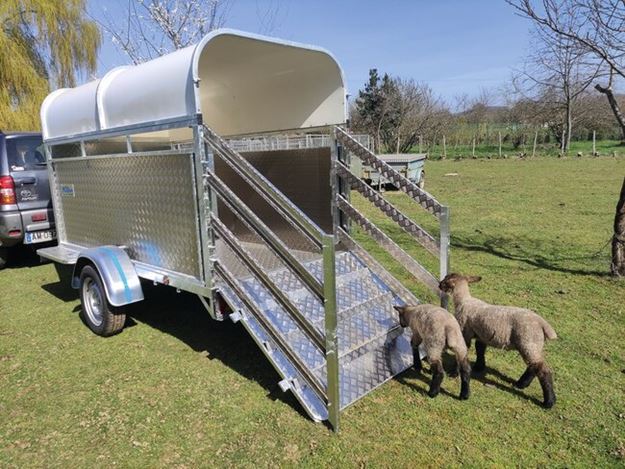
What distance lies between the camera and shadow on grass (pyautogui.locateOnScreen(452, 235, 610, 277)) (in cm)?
627

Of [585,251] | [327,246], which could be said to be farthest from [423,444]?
[585,251]

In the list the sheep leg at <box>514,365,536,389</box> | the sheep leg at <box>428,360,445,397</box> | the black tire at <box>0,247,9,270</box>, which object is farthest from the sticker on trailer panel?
the sheep leg at <box>514,365,536,389</box>

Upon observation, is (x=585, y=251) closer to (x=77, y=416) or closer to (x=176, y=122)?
(x=176, y=122)

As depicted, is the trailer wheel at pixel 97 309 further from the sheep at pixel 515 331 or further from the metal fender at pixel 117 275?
the sheep at pixel 515 331

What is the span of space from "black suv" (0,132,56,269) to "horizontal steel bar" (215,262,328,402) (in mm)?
4442

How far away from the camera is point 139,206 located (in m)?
4.30

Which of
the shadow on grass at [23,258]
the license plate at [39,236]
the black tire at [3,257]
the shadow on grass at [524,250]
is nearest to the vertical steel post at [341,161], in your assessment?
the shadow on grass at [524,250]

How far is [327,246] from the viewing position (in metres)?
2.68

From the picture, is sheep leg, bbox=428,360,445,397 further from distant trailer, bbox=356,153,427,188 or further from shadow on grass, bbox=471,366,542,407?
distant trailer, bbox=356,153,427,188

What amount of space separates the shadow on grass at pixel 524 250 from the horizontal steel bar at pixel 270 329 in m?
4.47

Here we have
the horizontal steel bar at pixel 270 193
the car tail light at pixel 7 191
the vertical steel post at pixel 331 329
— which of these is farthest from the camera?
the car tail light at pixel 7 191

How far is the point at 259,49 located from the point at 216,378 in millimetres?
2997

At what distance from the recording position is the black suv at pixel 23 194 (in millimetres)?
6449

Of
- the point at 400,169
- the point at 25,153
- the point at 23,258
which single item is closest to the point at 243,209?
the point at 25,153
